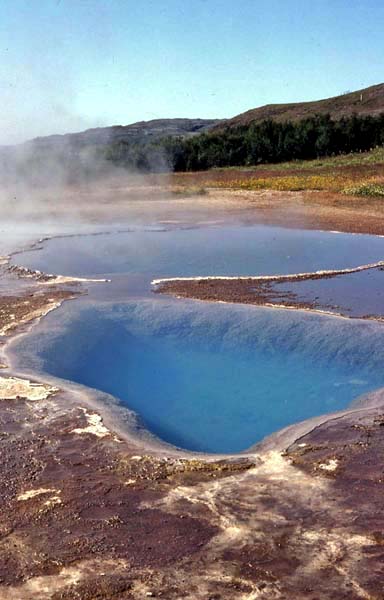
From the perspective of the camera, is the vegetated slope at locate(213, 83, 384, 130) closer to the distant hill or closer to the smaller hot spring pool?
the distant hill

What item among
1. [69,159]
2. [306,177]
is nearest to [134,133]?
[69,159]

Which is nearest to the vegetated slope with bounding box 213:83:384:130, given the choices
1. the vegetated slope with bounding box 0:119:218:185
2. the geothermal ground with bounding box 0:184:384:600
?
the vegetated slope with bounding box 0:119:218:185

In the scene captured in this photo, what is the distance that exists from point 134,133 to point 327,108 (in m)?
16.7

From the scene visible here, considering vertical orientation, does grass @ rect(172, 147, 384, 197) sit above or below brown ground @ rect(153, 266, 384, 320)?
above

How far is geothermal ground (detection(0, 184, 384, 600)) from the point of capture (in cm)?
412

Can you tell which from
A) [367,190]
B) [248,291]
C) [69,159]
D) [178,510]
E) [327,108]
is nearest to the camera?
[178,510]

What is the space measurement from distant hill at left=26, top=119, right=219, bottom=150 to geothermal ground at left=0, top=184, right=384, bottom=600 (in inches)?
1255

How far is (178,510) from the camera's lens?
→ 16.0 ft

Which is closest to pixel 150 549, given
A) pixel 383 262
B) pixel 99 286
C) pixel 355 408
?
pixel 355 408

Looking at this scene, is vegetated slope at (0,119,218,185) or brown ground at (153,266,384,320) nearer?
brown ground at (153,266,384,320)

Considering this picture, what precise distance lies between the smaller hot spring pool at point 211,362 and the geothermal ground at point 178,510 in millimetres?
601

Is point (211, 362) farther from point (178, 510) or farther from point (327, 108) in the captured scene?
point (327, 108)

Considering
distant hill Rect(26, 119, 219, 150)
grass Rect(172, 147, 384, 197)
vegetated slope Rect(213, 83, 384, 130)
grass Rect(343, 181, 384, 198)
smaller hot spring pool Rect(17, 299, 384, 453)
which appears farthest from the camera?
vegetated slope Rect(213, 83, 384, 130)

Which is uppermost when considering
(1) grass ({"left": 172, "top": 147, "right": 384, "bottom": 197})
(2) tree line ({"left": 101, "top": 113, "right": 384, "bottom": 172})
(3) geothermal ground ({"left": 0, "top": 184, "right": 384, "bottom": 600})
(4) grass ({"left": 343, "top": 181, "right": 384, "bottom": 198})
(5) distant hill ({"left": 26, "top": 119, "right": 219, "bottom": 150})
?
(5) distant hill ({"left": 26, "top": 119, "right": 219, "bottom": 150})
